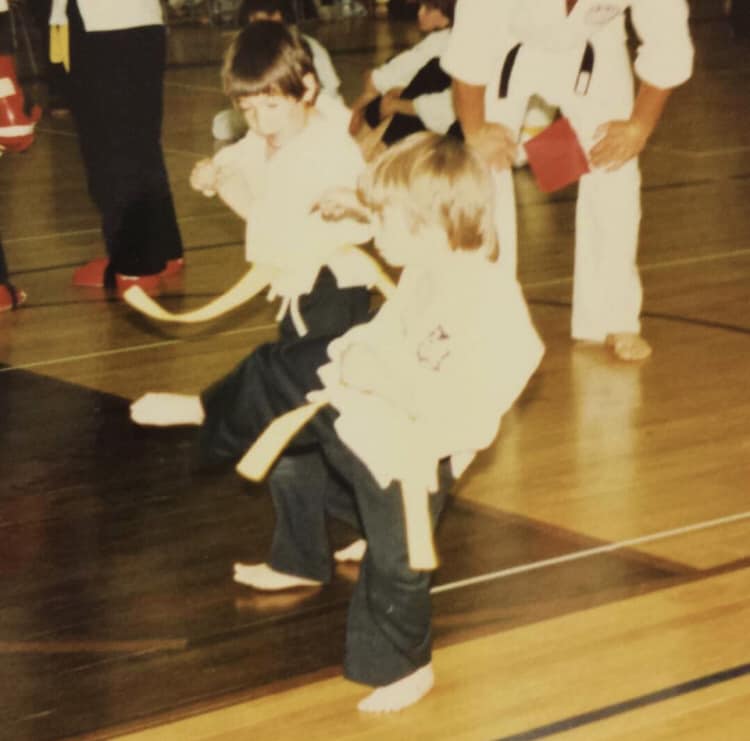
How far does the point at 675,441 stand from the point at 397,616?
1.53 meters

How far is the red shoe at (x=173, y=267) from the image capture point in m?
5.91

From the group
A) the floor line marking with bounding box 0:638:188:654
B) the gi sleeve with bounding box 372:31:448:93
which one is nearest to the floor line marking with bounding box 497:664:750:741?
the floor line marking with bounding box 0:638:188:654

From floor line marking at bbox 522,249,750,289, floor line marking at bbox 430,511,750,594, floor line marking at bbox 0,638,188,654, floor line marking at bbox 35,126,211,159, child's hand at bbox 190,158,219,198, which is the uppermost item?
child's hand at bbox 190,158,219,198

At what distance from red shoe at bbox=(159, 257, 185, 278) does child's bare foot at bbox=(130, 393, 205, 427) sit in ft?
9.53

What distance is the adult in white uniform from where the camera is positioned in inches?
171

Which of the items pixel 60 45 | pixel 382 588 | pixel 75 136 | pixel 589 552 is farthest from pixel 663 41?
pixel 75 136

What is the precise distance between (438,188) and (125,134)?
3279mm

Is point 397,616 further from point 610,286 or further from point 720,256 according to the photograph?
point 720,256

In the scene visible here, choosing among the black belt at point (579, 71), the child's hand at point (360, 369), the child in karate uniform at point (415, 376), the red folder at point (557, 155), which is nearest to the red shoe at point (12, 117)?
the black belt at point (579, 71)

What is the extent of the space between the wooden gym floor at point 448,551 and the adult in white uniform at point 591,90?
0.89 feet

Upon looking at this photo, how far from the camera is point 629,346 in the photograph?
4734mm

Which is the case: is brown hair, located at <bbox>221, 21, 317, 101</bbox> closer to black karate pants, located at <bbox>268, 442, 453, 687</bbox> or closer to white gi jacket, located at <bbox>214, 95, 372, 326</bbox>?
white gi jacket, located at <bbox>214, 95, 372, 326</bbox>

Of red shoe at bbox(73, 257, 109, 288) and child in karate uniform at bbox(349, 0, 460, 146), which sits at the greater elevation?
child in karate uniform at bbox(349, 0, 460, 146)

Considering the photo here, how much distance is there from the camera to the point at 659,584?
3.18 metres
